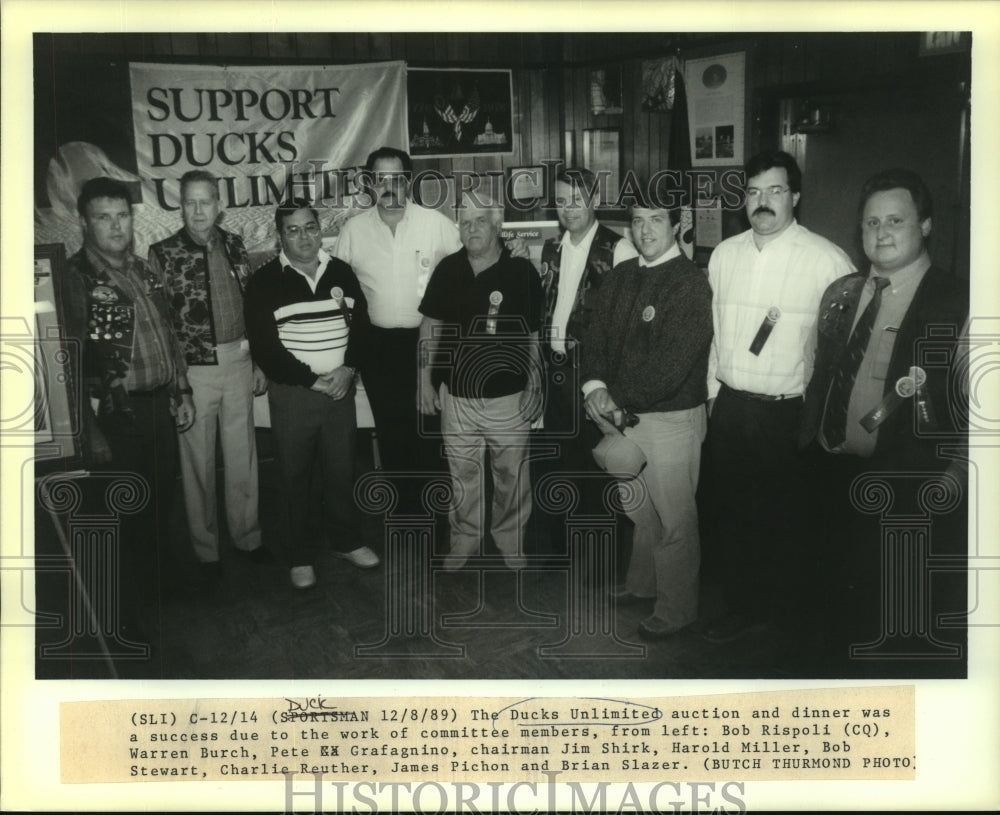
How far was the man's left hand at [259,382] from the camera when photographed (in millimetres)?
2648

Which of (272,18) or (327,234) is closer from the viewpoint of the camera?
(272,18)

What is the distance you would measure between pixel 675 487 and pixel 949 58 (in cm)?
137

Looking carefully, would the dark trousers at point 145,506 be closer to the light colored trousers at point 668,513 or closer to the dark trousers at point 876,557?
the light colored trousers at point 668,513

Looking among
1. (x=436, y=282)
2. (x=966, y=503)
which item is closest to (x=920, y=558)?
(x=966, y=503)

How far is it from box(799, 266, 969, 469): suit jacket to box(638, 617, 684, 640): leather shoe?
29.8 inches

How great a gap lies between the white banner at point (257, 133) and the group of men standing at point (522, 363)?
54 mm

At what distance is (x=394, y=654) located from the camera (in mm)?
2574

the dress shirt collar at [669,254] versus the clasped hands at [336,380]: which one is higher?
the dress shirt collar at [669,254]

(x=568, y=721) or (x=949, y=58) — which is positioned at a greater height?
(x=949, y=58)

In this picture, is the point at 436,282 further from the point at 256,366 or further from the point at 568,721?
the point at 568,721

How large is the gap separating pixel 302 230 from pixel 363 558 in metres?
0.98

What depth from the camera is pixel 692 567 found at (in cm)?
260


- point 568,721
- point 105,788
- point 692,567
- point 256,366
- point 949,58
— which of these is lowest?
point 105,788

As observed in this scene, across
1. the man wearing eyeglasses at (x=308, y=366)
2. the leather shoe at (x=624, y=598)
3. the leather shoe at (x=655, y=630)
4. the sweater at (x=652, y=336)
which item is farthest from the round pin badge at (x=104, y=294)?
the leather shoe at (x=655, y=630)
